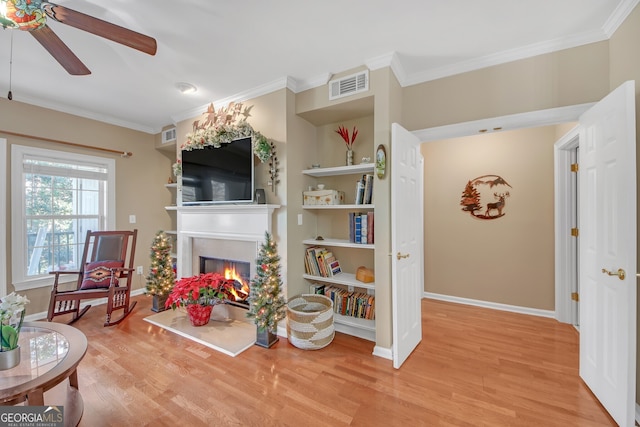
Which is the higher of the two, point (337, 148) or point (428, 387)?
point (337, 148)

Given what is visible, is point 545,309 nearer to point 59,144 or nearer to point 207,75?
point 207,75

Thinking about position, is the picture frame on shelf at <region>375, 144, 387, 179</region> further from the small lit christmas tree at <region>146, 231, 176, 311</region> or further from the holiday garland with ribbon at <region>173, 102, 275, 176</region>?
the small lit christmas tree at <region>146, 231, 176, 311</region>

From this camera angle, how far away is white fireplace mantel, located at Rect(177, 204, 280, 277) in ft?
8.84

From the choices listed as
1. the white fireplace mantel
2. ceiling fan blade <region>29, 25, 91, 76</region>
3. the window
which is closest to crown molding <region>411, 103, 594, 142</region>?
the white fireplace mantel

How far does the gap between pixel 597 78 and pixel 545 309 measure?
2498 millimetres

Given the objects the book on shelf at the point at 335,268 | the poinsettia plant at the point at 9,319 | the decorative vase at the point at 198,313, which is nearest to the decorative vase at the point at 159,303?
the decorative vase at the point at 198,313

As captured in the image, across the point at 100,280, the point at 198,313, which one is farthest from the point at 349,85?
the point at 100,280

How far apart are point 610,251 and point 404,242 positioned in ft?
4.02

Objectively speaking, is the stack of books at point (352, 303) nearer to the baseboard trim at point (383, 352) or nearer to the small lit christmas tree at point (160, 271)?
the baseboard trim at point (383, 352)

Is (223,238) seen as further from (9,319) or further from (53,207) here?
(53,207)

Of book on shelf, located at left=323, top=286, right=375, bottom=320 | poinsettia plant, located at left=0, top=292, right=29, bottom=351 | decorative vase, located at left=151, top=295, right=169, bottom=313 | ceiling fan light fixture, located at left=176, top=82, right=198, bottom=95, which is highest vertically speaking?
ceiling fan light fixture, located at left=176, top=82, right=198, bottom=95

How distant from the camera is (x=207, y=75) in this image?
252 centimetres

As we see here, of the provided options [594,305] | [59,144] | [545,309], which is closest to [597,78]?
[594,305]

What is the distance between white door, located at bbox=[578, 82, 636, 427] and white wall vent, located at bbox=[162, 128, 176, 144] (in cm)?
458
